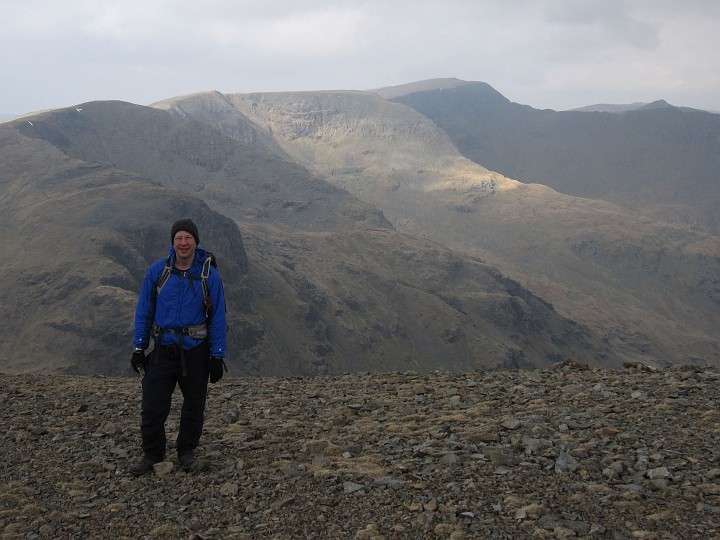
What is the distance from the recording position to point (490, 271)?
124000mm

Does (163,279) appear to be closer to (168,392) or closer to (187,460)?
(168,392)

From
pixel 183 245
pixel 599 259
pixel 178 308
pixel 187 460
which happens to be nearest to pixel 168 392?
pixel 187 460

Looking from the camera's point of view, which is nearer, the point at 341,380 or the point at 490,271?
the point at 341,380

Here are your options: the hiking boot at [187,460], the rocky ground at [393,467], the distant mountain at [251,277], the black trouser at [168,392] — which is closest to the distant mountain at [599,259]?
the distant mountain at [251,277]

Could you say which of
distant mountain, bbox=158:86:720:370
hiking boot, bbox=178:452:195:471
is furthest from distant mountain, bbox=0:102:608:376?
hiking boot, bbox=178:452:195:471

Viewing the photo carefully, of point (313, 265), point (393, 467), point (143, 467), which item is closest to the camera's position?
point (393, 467)

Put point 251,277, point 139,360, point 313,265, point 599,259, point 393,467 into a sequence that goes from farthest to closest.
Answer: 1. point 599,259
2. point 313,265
3. point 251,277
4. point 139,360
5. point 393,467

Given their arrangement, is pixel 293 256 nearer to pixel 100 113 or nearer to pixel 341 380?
pixel 100 113

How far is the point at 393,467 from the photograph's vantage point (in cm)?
776

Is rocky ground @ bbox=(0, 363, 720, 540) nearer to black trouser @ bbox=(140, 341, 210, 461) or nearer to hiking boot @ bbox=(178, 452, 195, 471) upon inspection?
hiking boot @ bbox=(178, 452, 195, 471)

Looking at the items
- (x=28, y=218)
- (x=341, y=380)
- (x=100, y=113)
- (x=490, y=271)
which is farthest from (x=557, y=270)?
(x=341, y=380)

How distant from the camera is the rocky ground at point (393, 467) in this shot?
6.42 m

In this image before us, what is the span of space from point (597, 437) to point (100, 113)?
164 meters

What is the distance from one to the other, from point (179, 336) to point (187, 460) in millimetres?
1453
